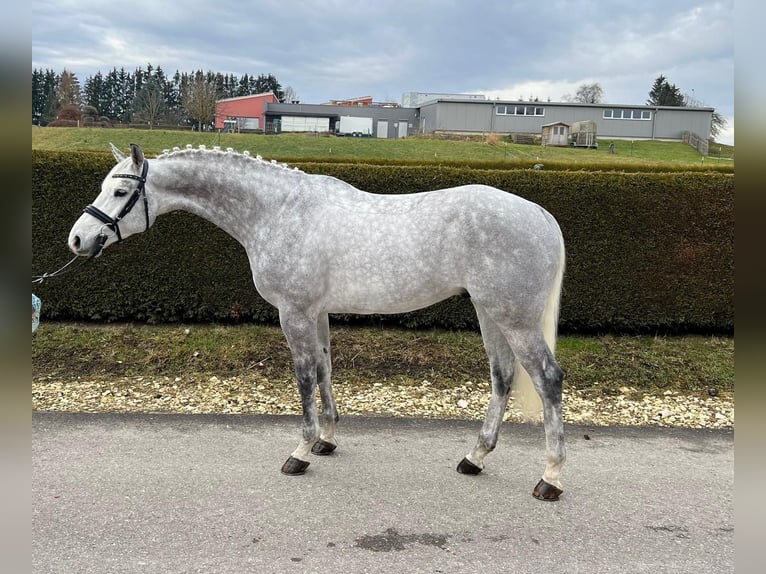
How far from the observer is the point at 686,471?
11.9ft

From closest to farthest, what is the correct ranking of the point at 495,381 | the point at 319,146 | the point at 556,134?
the point at 495,381
the point at 319,146
the point at 556,134

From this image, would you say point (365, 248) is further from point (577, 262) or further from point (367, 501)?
point (577, 262)

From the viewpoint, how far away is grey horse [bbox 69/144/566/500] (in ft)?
10.4

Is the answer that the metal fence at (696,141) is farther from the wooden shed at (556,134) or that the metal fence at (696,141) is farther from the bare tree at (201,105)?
the bare tree at (201,105)

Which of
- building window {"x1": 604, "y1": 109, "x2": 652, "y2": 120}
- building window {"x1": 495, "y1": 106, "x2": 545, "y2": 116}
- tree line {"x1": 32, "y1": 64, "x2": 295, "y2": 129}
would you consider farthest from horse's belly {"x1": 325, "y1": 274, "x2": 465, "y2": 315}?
building window {"x1": 604, "y1": 109, "x2": 652, "y2": 120}

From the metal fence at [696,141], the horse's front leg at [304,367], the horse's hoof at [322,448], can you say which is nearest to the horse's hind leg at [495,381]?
the horse's hoof at [322,448]

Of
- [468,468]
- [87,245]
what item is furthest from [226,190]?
[468,468]

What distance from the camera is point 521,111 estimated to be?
44.1 meters

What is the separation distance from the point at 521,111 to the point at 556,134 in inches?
212

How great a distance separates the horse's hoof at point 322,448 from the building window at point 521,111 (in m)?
43.8

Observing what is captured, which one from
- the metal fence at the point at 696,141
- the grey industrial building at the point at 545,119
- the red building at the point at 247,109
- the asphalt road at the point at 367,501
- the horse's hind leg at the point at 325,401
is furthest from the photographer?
the red building at the point at 247,109

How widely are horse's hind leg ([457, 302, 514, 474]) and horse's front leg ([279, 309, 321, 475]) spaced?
1.06 metres

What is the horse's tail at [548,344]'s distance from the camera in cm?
333
